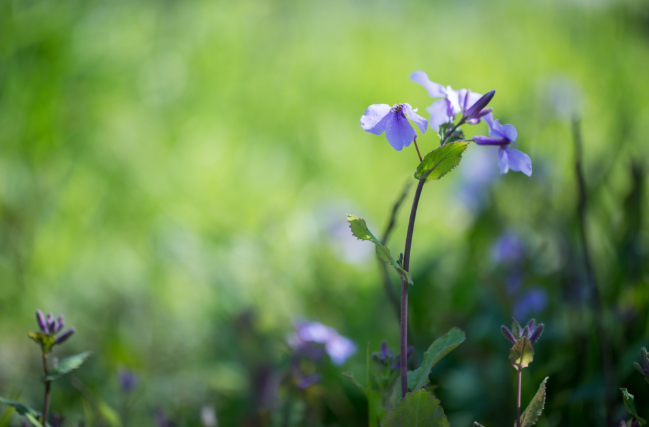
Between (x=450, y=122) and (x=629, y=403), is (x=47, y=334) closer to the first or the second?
(x=450, y=122)

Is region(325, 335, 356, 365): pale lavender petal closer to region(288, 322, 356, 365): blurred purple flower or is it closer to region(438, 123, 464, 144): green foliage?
region(288, 322, 356, 365): blurred purple flower

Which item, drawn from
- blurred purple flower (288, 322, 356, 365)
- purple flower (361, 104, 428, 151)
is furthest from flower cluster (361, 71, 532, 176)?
blurred purple flower (288, 322, 356, 365)

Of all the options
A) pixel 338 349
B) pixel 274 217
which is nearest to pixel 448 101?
pixel 338 349

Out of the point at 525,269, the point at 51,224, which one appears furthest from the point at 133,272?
the point at 525,269

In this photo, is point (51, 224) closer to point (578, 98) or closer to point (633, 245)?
point (633, 245)

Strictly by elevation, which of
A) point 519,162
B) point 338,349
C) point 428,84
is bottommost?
point 338,349

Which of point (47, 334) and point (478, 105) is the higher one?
point (478, 105)
